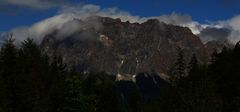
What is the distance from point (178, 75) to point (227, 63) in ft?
50.4

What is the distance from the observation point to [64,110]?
54156 millimetres

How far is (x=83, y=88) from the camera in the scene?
207 ft

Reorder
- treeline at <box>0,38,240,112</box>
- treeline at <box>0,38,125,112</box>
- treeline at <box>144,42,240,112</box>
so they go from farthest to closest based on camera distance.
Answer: treeline at <box>0,38,125,112</box> < treeline at <box>0,38,240,112</box> < treeline at <box>144,42,240,112</box>

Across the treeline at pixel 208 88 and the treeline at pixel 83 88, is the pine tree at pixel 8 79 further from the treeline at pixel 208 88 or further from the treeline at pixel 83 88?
the treeline at pixel 208 88

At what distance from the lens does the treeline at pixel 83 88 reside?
119 ft

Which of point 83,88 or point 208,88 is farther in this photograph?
point 83,88

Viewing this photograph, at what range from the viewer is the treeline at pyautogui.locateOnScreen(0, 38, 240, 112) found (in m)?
36.4

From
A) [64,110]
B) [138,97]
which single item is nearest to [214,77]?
[64,110]

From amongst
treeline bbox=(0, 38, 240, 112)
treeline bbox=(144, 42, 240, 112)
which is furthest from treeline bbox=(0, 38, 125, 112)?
treeline bbox=(144, 42, 240, 112)

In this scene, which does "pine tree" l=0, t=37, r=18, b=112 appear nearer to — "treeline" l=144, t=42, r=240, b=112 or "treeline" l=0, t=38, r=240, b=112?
"treeline" l=0, t=38, r=240, b=112

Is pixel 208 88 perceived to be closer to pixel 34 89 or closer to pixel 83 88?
pixel 34 89

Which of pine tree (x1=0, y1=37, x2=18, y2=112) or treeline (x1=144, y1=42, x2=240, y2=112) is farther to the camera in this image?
pine tree (x1=0, y1=37, x2=18, y2=112)

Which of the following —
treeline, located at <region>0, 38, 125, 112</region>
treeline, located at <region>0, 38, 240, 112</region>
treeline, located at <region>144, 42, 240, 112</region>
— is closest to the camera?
treeline, located at <region>144, 42, 240, 112</region>

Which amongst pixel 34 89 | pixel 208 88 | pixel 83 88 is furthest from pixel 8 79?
pixel 83 88
